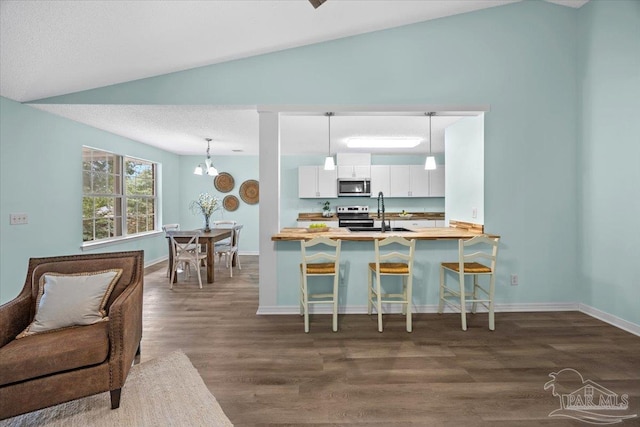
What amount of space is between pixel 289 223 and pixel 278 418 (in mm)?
5433

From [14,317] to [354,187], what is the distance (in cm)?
540

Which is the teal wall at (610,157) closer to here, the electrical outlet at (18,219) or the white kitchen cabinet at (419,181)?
the white kitchen cabinet at (419,181)

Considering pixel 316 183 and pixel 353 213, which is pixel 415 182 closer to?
pixel 353 213

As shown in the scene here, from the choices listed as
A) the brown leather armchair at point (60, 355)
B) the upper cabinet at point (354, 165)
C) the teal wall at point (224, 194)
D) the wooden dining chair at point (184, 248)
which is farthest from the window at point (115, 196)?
the upper cabinet at point (354, 165)

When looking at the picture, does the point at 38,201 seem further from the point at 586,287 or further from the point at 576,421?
the point at 586,287

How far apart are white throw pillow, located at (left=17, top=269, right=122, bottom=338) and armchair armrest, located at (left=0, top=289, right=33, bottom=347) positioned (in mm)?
59

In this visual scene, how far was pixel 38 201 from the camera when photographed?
366 cm

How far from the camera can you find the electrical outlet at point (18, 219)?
3.33 meters

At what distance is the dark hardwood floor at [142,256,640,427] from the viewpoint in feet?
6.05

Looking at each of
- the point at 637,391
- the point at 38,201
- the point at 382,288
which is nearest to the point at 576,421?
the point at 637,391

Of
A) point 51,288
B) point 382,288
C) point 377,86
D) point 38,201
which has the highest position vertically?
point 377,86

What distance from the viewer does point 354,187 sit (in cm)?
652

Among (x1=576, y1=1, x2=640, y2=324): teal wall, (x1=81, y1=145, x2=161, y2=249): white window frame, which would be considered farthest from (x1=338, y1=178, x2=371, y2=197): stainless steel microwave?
(x1=81, y1=145, x2=161, y2=249): white window frame

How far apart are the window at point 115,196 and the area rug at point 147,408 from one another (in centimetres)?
339
